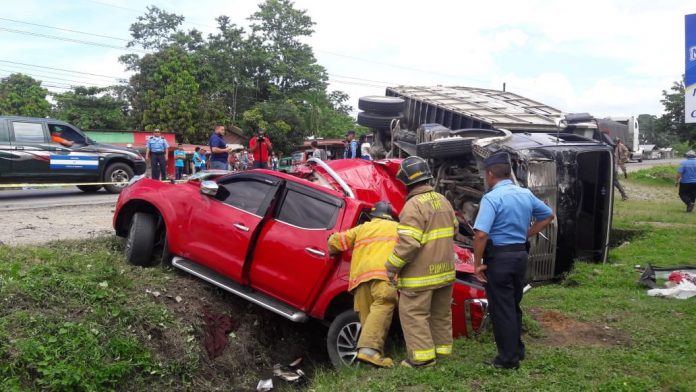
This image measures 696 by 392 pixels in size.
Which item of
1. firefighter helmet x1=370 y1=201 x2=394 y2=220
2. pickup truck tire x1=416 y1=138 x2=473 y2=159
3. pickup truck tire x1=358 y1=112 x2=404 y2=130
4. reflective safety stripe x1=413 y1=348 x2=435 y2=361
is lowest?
reflective safety stripe x1=413 y1=348 x2=435 y2=361

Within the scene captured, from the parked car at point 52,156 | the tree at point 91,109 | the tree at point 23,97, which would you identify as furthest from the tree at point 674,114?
the tree at point 23,97

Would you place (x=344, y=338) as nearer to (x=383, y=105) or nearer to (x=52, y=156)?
(x=383, y=105)

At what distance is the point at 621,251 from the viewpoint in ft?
29.9

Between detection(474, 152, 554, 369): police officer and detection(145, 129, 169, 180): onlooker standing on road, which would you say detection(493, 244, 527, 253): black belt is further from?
detection(145, 129, 169, 180): onlooker standing on road

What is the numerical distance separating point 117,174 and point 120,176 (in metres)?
0.10

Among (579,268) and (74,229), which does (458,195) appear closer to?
(579,268)

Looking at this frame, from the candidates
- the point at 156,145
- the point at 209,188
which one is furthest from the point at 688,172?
the point at 156,145

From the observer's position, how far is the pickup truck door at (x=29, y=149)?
11703 mm

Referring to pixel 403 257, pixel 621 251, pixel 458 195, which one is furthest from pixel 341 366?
pixel 621 251

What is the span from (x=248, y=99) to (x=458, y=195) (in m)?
39.0

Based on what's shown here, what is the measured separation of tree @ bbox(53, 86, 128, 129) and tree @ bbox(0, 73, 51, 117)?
3.57ft

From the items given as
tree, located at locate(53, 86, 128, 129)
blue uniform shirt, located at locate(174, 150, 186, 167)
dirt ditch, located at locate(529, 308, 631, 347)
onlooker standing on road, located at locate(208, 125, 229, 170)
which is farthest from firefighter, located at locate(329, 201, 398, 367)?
tree, located at locate(53, 86, 128, 129)

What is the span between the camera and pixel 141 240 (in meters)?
6.27

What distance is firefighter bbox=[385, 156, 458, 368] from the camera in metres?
4.22
